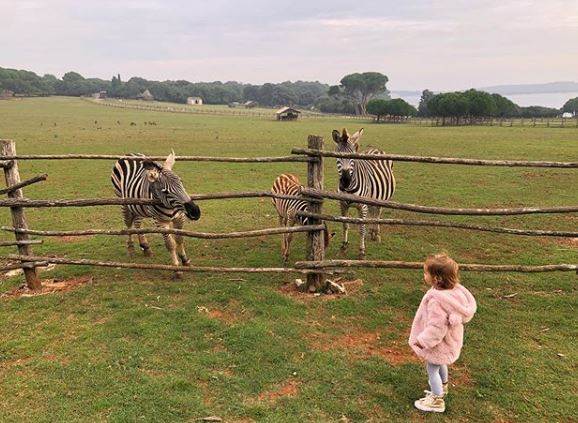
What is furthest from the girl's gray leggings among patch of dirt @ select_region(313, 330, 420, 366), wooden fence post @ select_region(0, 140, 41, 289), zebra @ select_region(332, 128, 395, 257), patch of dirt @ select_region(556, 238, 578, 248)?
patch of dirt @ select_region(556, 238, 578, 248)

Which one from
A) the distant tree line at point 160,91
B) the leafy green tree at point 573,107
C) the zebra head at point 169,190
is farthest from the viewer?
the distant tree line at point 160,91

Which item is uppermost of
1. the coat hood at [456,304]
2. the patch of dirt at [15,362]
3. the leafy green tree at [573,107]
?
the leafy green tree at [573,107]

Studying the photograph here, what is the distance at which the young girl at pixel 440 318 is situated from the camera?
393 centimetres

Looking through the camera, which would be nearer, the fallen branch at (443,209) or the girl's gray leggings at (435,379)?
the girl's gray leggings at (435,379)

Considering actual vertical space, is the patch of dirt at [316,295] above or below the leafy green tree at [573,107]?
below

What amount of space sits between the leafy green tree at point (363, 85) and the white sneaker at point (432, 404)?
109 m

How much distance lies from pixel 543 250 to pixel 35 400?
841cm

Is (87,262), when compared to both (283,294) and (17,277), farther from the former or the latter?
(283,294)

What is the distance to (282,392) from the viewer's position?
4.48 m

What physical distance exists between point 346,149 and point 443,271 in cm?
392

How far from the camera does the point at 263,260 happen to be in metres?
8.24

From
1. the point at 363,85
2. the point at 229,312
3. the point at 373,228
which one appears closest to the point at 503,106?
the point at 363,85

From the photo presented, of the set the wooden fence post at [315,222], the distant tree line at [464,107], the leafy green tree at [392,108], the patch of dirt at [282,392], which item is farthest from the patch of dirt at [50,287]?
the leafy green tree at [392,108]

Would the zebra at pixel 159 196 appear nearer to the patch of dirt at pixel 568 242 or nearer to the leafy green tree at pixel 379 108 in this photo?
the patch of dirt at pixel 568 242
